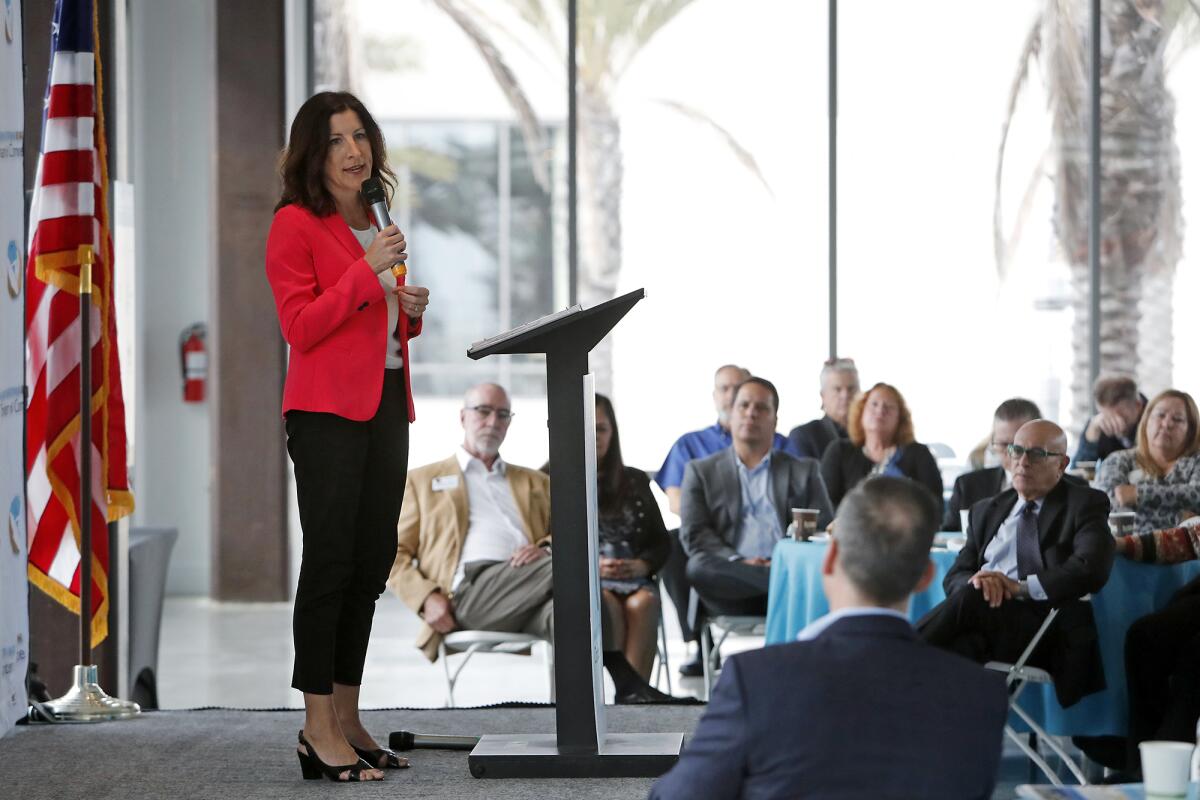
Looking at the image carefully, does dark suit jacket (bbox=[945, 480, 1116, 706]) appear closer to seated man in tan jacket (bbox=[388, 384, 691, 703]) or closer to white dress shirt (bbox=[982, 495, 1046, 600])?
white dress shirt (bbox=[982, 495, 1046, 600])

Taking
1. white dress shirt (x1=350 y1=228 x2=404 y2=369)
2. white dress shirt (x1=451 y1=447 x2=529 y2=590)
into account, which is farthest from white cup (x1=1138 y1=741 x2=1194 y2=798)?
white dress shirt (x1=451 y1=447 x2=529 y2=590)

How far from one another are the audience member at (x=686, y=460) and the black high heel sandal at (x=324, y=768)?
3.48 m

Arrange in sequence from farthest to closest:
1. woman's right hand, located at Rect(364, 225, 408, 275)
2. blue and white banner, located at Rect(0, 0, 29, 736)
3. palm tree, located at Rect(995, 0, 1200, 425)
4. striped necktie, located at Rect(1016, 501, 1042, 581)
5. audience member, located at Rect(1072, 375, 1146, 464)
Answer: palm tree, located at Rect(995, 0, 1200, 425) < audience member, located at Rect(1072, 375, 1146, 464) < striped necktie, located at Rect(1016, 501, 1042, 581) < blue and white banner, located at Rect(0, 0, 29, 736) < woman's right hand, located at Rect(364, 225, 408, 275)

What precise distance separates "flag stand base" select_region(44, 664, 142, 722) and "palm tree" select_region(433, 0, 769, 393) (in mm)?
5819

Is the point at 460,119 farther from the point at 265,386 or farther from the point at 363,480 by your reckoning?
the point at 363,480

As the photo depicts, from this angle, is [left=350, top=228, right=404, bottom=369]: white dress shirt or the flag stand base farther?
the flag stand base

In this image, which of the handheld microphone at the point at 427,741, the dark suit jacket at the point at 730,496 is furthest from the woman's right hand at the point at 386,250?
the dark suit jacket at the point at 730,496

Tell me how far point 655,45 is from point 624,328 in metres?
1.91

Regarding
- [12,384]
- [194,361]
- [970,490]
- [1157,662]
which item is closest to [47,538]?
[12,384]

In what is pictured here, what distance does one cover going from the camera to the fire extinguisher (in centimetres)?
958

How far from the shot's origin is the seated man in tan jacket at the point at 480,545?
209 inches

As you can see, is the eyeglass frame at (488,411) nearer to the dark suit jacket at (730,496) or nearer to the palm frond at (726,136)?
the dark suit jacket at (730,496)

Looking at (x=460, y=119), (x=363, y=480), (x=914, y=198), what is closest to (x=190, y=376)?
(x=460, y=119)

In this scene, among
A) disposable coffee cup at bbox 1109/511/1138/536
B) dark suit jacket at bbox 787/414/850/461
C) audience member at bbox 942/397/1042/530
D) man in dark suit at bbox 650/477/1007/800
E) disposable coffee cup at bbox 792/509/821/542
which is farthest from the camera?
dark suit jacket at bbox 787/414/850/461
